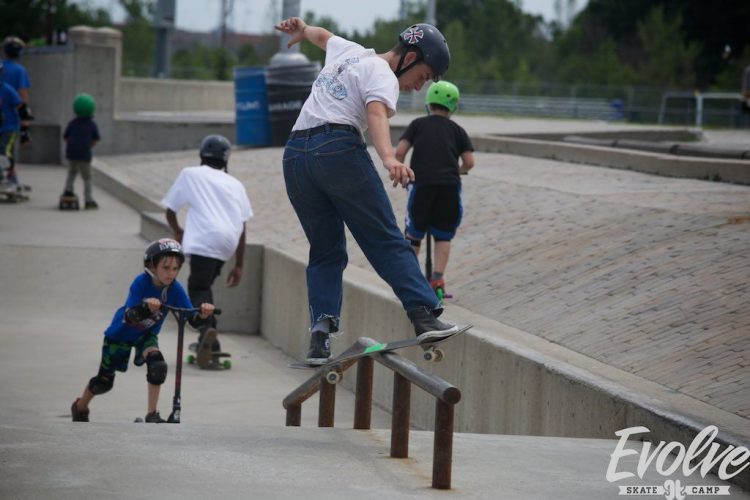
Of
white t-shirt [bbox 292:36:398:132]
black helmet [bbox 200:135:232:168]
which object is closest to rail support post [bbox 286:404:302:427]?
white t-shirt [bbox 292:36:398:132]

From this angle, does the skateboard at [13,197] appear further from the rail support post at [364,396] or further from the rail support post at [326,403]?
the rail support post at [364,396]

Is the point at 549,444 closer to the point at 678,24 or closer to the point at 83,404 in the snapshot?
the point at 83,404

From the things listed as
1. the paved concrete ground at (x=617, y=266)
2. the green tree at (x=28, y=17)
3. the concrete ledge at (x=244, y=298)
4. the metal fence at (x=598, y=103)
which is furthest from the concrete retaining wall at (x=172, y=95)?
the green tree at (x=28, y=17)

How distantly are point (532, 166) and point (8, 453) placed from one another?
1173 centimetres

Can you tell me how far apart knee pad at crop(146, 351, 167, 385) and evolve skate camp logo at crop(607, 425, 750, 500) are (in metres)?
3.06

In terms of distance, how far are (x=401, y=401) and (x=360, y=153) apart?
3.84ft

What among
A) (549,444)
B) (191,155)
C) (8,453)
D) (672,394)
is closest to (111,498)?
(8,453)

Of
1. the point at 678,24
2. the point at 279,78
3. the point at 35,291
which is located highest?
the point at 678,24

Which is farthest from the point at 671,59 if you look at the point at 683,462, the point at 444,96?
the point at 683,462

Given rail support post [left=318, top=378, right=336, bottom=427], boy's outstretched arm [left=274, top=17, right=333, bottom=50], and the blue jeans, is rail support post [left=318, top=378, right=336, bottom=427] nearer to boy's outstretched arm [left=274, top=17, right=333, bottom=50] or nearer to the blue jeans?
the blue jeans

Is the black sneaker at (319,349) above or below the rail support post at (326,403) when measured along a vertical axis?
above

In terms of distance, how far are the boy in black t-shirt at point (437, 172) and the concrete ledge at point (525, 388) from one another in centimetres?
59

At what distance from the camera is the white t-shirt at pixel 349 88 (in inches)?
223

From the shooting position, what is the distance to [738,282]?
8070 mm
